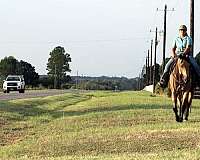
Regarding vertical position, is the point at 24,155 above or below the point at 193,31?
below

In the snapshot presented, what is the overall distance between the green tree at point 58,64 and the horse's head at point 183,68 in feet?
419

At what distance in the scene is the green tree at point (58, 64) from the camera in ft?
479

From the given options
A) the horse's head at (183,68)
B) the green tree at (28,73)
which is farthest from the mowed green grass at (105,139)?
the green tree at (28,73)

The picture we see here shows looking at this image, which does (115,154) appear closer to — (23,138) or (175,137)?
(175,137)

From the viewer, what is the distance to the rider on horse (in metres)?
15.6

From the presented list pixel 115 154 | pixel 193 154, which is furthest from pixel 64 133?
pixel 193 154

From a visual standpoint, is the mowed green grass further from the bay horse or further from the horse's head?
the horse's head

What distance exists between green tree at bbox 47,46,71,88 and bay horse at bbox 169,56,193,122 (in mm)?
127016

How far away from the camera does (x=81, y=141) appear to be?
44.6ft

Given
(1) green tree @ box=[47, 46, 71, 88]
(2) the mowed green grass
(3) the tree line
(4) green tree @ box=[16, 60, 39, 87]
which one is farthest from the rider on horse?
(1) green tree @ box=[47, 46, 71, 88]

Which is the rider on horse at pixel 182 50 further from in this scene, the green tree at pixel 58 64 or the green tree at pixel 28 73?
the green tree at pixel 58 64

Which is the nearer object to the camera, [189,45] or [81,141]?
[81,141]

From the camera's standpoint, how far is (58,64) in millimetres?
147000

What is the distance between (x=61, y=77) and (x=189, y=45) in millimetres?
131822
